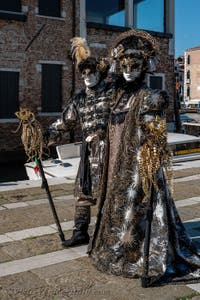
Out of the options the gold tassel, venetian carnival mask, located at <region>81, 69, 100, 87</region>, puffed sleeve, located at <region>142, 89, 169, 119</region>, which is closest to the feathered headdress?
venetian carnival mask, located at <region>81, 69, 100, 87</region>

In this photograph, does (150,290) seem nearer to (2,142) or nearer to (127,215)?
(127,215)

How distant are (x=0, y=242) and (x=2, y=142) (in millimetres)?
11163

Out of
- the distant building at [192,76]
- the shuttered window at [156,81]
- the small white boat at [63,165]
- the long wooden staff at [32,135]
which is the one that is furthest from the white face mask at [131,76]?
the distant building at [192,76]

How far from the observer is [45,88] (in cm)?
1675

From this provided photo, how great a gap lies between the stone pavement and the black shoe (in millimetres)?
95

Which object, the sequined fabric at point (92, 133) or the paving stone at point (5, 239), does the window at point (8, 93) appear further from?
the sequined fabric at point (92, 133)

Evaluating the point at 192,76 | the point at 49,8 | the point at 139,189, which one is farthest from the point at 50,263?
the point at 192,76

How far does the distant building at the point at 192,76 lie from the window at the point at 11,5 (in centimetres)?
5084

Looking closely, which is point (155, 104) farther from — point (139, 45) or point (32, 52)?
point (32, 52)

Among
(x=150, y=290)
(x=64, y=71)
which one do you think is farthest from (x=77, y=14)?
(x=150, y=290)

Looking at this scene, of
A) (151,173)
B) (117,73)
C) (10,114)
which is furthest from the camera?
(10,114)

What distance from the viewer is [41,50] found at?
16.5 metres

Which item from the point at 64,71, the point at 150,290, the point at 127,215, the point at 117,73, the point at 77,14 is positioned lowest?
the point at 150,290

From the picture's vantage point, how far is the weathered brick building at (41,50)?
619 inches
